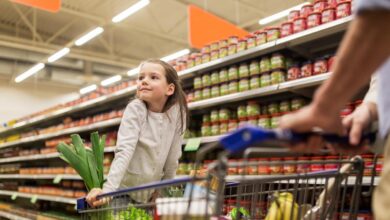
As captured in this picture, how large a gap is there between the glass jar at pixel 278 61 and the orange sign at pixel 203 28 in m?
2.13

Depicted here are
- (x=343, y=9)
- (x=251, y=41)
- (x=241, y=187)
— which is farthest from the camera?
(x=251, y=41)

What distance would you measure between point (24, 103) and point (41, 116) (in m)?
6.56

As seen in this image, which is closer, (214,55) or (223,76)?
(223,76)

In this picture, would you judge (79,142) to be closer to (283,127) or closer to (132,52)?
(283,127)

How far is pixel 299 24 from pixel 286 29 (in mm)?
117

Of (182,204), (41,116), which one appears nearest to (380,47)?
(182,204)

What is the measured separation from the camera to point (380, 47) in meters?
0.62

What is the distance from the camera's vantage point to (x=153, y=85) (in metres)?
2.04

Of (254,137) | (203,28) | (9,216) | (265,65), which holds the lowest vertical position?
(9,216)

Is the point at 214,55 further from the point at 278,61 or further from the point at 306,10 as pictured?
the point at 306,10

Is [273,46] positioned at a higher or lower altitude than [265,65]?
higher

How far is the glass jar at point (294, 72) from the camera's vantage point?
278cm

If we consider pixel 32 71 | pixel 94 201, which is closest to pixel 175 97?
pixel 94 201

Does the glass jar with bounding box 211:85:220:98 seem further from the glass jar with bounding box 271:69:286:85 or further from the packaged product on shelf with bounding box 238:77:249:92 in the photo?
the glass jar with bounding box 271:69:286:85
